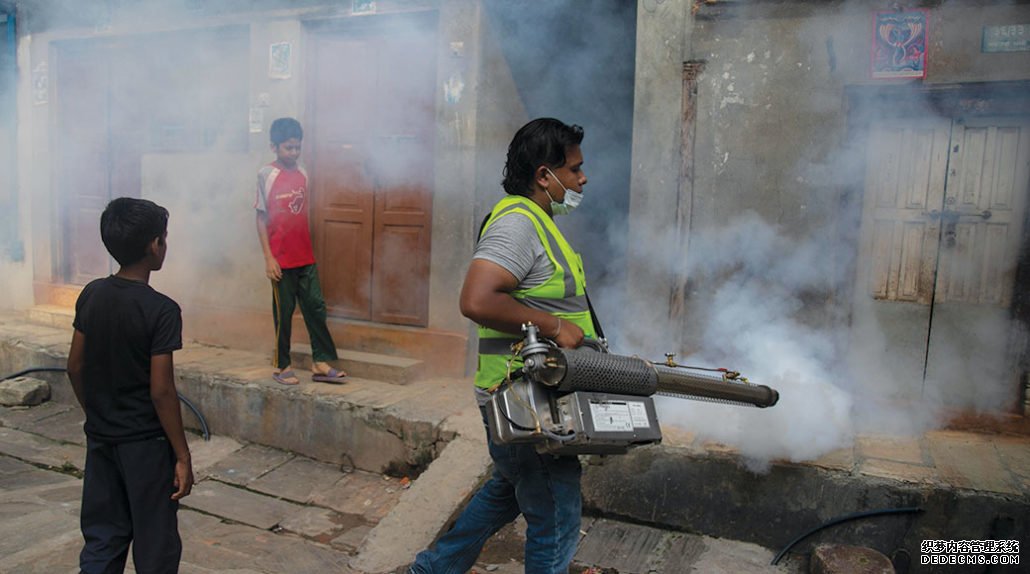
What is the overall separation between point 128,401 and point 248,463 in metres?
2.82

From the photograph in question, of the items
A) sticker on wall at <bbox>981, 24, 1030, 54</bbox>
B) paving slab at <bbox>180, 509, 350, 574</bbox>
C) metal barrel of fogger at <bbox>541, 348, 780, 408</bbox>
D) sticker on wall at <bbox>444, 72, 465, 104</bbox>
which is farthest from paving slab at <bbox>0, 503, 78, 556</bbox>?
sticker on wall at <bbox>981, 24, 1030, 54</bbox>

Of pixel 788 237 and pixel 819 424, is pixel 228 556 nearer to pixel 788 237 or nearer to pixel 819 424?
pixel 819 424

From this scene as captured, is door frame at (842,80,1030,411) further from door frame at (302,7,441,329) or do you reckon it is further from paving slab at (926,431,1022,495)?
door frame at (302,7,441,329)

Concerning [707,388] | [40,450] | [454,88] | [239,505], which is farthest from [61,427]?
[707,388]

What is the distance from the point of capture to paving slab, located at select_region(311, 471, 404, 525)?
4.76 meters

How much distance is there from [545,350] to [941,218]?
3876mm

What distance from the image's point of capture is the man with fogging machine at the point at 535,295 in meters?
2.53

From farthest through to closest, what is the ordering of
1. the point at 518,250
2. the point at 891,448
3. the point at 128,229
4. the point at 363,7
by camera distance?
the point at 363,7, the point at 891,448, the point at 128,229, the point at 518,250

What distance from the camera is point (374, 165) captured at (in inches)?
264

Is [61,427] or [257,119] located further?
[257,119]

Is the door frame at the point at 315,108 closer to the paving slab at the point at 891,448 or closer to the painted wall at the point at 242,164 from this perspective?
the painted wall at the point at 242,164

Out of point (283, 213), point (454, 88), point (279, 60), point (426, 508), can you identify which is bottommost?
point (426, 508)

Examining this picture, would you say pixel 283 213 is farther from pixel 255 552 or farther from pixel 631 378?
pixel 631 378

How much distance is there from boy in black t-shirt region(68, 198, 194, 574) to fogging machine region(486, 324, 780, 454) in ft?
4.21
